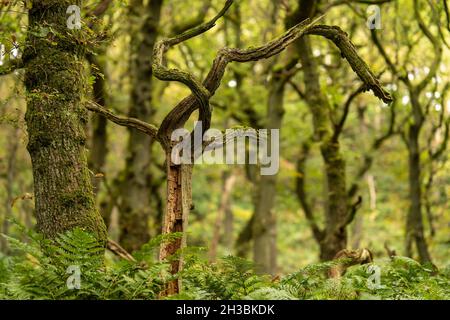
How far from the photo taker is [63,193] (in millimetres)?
5527

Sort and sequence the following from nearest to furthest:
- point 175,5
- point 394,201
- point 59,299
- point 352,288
→ 1. point 59,299
2. point 352,288
3. point 175,5
4. point 394,201

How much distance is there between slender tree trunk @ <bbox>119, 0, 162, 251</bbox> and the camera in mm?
12453

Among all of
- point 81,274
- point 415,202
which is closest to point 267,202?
point 415,202

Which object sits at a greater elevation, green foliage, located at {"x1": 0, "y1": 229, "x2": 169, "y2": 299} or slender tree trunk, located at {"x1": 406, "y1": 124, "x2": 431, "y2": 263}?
slender tree trunk, located at {"x1": 406, "y1": 124, "x2": 431, "y2": 263}

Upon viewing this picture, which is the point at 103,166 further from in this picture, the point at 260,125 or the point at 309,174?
the point at 309,174

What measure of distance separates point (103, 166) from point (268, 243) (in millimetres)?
4081

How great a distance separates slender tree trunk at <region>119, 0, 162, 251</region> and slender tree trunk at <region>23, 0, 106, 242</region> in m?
6.73

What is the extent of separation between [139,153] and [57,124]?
23.3ft

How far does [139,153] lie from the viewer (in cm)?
1273

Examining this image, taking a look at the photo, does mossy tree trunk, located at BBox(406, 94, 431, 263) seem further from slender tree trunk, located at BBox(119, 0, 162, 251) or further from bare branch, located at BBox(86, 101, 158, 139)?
bare branch, located at BBox(86, 101, 158, 139)

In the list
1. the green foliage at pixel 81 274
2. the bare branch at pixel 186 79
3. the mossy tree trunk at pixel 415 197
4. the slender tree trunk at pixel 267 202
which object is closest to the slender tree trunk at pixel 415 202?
the mossy tree trunk at pixel 415 197

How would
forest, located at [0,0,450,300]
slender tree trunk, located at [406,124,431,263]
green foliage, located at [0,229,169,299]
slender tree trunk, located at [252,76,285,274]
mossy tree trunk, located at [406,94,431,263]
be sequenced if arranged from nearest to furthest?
green foliage, located at [0,229,169,299], forest, located at [0,0,450,300], mossy tree trunk, located at [406,94,431,263], slender tree trunk, located at [406,124,431,263], slender tree trunk, located at [252,76,285,274]

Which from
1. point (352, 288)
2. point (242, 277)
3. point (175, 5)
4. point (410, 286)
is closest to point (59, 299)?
point (242, 277)

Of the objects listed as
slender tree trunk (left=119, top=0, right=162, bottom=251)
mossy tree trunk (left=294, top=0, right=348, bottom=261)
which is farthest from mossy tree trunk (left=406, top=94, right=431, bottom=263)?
slender tree trunk (left=119, top=0, right=162, bottom=251)
